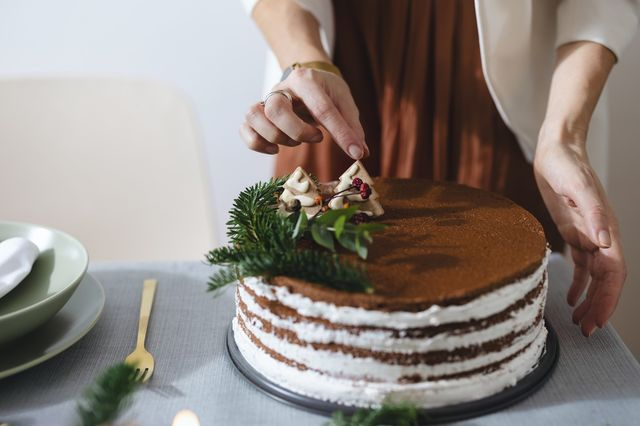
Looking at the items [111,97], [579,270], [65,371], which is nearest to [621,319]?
[579,270]

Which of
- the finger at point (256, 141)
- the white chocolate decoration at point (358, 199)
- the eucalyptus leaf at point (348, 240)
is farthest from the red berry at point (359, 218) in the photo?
the finger at point (256, 141)

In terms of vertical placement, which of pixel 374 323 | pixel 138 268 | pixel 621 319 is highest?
pixel 374 323

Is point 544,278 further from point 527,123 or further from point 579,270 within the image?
point 527,123

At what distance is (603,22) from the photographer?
1.49 metres

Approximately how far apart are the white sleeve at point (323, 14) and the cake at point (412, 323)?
0.72 metres

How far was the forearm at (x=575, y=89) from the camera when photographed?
4.52ft

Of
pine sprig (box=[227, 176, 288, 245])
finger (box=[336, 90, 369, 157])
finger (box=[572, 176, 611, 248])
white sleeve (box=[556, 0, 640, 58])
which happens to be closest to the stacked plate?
pine sprig (box=[227, 176, 288, 245])

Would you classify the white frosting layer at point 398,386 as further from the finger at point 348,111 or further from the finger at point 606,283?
the finger at point 348,111

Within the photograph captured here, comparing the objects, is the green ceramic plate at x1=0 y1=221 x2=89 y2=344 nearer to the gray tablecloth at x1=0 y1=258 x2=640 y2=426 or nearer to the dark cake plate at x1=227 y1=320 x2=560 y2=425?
the gray tablecloth at x1=0 y1=258 x2=640 y2=426

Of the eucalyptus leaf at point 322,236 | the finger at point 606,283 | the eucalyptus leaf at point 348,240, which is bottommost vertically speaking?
the finger at point 606,283

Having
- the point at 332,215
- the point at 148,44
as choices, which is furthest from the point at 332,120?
the point at 148,44

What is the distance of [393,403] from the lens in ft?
3.12

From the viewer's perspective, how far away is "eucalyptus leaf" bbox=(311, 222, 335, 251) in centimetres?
100

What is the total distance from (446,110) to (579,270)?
57cm
